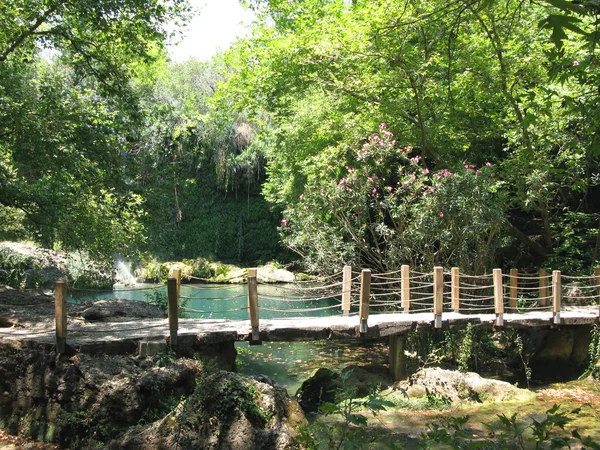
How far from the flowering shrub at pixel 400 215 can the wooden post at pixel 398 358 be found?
7.27 feet

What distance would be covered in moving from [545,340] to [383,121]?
19.1 ft

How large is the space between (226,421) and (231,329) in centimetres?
251

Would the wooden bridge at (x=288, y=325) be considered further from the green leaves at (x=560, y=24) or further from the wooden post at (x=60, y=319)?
the green leaves at (x=560, y=24)

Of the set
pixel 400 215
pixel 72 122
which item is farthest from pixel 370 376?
pixel 72 122

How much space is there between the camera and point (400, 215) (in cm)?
1123

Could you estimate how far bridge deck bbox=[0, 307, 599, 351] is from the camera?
715 cm

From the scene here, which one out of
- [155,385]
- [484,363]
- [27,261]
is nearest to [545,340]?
[484,363]

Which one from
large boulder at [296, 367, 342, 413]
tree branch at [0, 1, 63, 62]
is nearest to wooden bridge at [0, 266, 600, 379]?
large boulder at [296, 367, 342, 413]

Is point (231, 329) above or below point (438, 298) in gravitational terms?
below

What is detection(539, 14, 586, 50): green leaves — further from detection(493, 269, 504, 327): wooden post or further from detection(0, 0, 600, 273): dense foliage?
detection(493, 269, 504, 327): wooden post

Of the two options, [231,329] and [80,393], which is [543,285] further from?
[80,393]

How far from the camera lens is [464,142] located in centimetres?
1318

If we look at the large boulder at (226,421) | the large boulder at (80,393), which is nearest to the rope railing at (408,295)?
the large boulder at (80,393)

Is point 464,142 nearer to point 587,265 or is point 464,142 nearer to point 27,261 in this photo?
point 587,265
